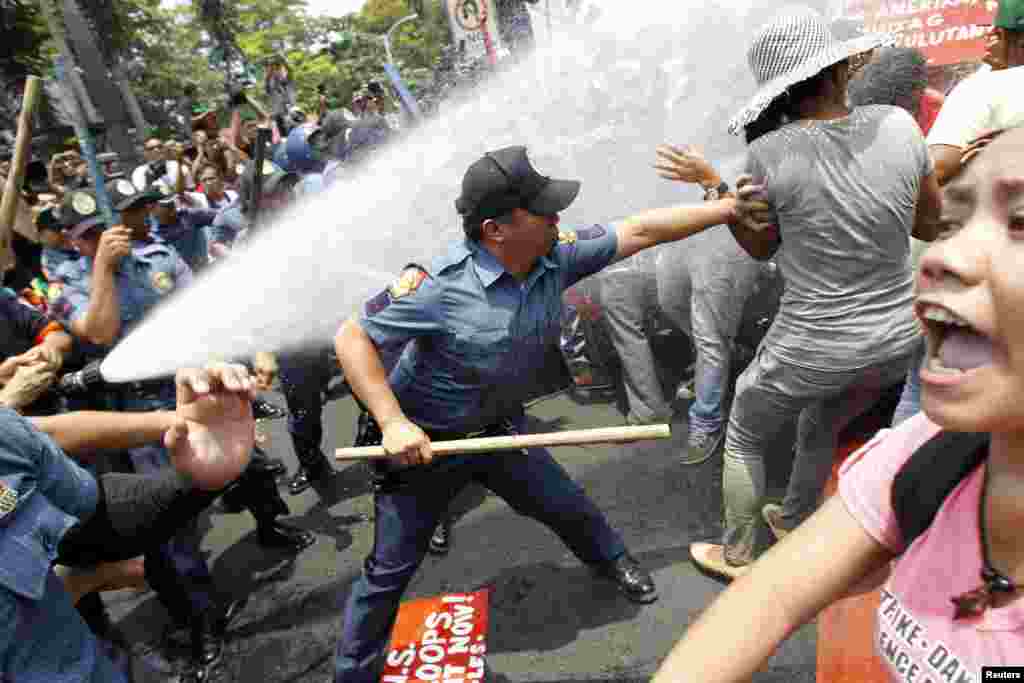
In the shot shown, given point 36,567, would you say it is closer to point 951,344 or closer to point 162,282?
point 951,344

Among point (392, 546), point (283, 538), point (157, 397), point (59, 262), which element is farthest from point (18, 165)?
point (283, 538)

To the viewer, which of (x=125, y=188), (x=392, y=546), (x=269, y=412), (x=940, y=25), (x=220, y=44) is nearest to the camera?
(x=392, y=546)

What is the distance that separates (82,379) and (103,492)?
1.59m

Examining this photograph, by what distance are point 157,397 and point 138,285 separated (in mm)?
647

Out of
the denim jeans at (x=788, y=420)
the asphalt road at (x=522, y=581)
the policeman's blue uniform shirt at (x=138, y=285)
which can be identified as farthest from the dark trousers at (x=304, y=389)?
the denim jeans at (x=788, y=420)

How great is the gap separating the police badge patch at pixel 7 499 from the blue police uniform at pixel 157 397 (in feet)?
4.85

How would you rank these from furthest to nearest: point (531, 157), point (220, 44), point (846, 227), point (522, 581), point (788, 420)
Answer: point (220, 44), point (531, 157), point (522, 581), point (788, 420), point (846, 227)


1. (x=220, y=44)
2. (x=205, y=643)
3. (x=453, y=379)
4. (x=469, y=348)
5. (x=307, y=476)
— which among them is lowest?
(x=307, y=476)

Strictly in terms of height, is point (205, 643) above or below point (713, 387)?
below

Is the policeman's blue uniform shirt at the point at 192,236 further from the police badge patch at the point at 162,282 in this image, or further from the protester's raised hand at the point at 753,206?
the protester's raised hand at the point at 753,206

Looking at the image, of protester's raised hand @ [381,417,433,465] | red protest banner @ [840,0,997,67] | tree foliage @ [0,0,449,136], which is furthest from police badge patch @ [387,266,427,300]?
tree foliage @ [0,0,449,136]

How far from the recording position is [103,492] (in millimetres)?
1913

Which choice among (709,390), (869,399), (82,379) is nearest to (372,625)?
(82,379)

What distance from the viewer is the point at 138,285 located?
11.7 ft
